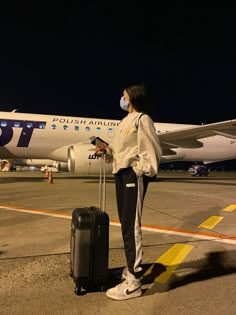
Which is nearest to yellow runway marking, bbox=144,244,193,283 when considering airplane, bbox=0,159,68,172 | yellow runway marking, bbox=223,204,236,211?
yellow runway marking, bbox=223,204,236,211

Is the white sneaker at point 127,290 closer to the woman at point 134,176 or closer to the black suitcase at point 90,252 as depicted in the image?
the woman at point 134,176

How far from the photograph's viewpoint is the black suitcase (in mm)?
2553

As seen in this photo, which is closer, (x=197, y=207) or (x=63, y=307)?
(x=63, y=307)

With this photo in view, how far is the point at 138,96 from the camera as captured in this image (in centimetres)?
278

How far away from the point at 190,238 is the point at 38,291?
249 cm

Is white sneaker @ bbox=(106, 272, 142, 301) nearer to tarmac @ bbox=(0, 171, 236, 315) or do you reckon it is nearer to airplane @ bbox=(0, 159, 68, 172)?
tarmac @ bbox=(0, 171, 236, 315)

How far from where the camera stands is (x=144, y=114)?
107 inches

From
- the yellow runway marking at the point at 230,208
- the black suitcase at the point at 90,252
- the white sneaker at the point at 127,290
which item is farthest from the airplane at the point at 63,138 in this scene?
the white sneaker at the point at 127,290

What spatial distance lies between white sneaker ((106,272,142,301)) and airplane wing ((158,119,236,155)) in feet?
34.4

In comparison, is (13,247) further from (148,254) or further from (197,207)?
(197,207)

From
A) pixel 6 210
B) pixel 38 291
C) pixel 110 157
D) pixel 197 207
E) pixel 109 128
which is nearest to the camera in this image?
pixel 38 291

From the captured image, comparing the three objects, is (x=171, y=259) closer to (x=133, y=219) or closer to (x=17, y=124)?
(x=133, y=219)

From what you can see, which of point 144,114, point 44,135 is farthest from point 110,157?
point 44,135

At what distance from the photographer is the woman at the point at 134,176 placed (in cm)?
256
